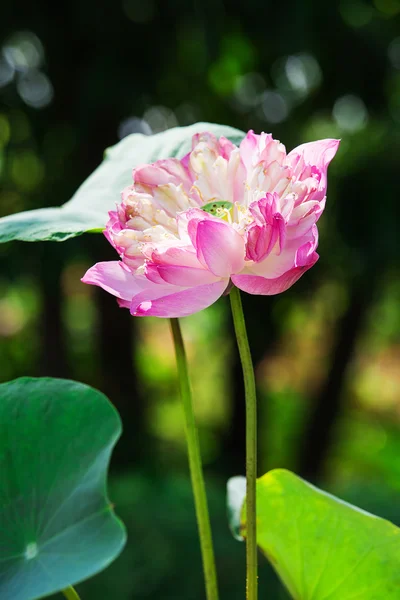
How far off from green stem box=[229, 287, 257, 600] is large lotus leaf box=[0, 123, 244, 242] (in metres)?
0.11

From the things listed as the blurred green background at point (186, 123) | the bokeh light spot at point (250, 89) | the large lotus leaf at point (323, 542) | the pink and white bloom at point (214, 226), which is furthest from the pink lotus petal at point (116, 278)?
the bokeh light spot at point (250, 89)

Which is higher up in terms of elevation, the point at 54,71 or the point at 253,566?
the point at 54,71

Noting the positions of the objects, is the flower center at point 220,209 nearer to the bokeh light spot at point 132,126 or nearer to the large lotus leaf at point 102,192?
the large lotus leaf at point 102,192

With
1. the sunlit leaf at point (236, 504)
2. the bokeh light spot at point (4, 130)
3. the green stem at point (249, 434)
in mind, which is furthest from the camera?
the bokeh light spot at point (4, 130)

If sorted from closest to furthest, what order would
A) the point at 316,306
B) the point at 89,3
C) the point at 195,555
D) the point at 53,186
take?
the point at 195,555, the point at 89,3, the point at 53,186, the point at 316,306

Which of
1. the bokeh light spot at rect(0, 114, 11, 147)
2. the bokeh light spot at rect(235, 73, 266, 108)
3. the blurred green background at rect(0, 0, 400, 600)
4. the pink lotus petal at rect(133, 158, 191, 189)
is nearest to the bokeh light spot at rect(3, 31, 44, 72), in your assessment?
the blurred green background at rect(0, 0, 400, 600)

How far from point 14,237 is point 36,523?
0.48 ft

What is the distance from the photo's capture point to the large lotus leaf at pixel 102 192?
344mm

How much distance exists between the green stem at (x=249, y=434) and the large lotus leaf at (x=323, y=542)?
8cm

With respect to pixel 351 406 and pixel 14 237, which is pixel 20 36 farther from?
pixel 351 406

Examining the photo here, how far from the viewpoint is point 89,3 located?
5.52ft

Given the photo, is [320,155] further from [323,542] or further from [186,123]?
[186,123]

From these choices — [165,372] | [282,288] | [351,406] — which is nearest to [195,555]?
[282,288]

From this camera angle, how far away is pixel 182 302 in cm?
28
